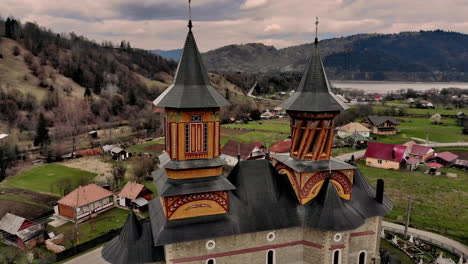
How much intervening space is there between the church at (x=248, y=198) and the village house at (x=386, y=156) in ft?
99.6

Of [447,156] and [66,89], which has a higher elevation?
[66,89]

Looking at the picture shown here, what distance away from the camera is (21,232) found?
24750mm

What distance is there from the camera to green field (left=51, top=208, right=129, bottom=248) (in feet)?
87.0

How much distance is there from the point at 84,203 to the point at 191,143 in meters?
19.2

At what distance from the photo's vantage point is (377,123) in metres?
70.4

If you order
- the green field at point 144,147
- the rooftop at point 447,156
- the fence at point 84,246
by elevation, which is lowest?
the fence at point 84,246

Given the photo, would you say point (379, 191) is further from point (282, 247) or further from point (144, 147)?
point (144, 147)

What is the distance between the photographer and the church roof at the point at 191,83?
15398 mm

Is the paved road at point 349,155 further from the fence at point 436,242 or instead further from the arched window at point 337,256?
the arched window at point 337,256

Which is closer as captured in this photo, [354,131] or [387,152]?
[387,152]


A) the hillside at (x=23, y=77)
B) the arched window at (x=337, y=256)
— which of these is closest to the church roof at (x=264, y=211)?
the arched window at (x=337, y=256)

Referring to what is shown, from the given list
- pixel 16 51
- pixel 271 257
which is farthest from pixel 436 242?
pixel 16 51

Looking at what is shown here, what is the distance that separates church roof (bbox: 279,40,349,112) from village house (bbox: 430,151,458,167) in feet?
135

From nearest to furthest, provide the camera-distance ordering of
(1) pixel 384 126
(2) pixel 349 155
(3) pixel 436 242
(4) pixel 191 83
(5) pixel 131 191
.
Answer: (4) pixel 191 83 < (3) pixel 436 242 < (5) pixel 131 191 < (2) pixel 349 155 < (1) pixel 384 126
